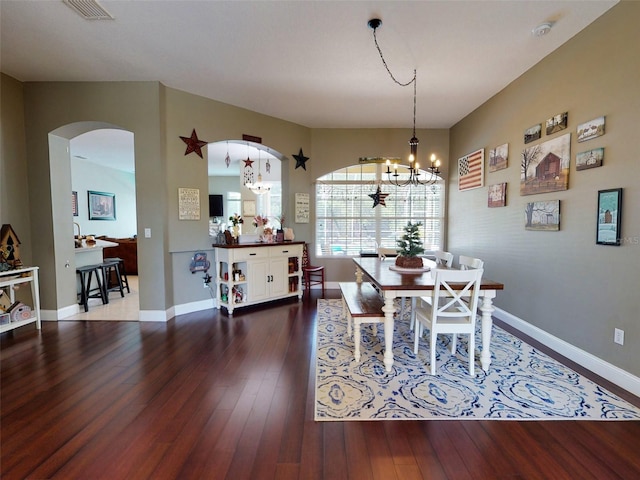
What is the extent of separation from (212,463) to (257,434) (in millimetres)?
289

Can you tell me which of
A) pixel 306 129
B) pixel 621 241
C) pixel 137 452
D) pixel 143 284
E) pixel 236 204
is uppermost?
pixel 306 129

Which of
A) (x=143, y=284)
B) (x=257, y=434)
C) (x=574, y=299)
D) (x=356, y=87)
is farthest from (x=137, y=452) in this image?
(x=356, y=87)

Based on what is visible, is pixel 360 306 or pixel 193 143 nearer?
pixel 360 306

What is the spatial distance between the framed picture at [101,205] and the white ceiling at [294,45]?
179 inches

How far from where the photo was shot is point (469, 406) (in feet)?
6.74

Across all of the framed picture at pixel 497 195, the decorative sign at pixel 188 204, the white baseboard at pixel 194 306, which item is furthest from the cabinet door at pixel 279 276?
the framed picture at pixel 497 195

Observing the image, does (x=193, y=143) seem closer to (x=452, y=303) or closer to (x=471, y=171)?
(x=452, y=303)

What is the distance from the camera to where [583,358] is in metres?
2.64

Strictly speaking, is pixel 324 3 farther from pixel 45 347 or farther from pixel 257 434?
pixel 45 347

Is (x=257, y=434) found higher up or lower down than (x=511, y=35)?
lower down

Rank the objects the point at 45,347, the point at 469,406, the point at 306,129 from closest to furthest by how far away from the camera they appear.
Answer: the point at 469,406 → the point at 45,347 → the point at 306,129

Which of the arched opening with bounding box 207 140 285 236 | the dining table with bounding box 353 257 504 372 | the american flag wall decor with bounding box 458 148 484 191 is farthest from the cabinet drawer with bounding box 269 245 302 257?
the american flag wall decor with bounding box 458 148 484 191

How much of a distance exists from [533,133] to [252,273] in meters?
3.89

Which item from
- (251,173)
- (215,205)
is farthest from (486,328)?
(215,205)
